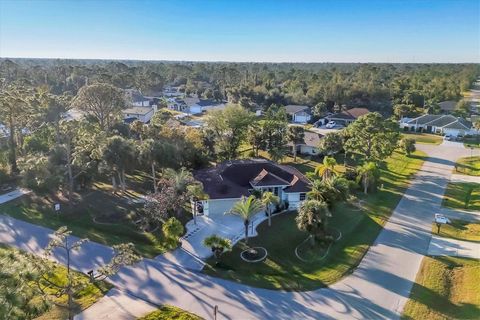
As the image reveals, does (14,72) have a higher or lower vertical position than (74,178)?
higher

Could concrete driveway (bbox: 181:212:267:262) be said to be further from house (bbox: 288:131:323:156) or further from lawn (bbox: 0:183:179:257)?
house (bbox: 288:131:323:156)

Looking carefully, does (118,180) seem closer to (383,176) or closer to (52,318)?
(52,318)

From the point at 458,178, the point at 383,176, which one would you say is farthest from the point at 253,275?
the point at 458,178

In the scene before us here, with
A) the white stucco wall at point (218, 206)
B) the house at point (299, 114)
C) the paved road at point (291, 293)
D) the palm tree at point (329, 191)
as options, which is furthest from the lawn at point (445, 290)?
the house at point (299, 114)

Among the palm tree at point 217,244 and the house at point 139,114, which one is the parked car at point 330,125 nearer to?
the house at point 139,114

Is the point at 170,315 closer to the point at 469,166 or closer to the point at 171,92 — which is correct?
the point at 469,166

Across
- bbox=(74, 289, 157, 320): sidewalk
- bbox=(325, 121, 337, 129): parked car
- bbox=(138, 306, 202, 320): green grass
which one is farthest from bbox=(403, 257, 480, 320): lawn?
bbox=(325, 121, 337, 129): parked car
